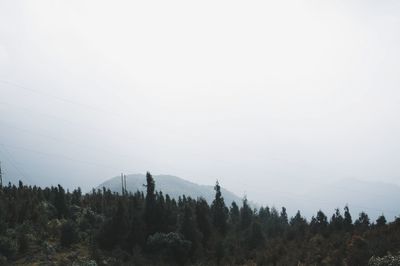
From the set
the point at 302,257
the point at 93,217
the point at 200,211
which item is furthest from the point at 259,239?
the point at 302,257

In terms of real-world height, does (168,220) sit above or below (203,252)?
above

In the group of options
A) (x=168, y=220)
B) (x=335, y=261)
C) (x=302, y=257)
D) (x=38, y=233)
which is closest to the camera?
(x=335, y=261)

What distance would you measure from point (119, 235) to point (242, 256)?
52.8 feet

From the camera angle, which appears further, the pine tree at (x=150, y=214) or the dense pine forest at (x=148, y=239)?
the pine tree at (x=150, y=214)

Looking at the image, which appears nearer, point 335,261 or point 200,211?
point 335,261

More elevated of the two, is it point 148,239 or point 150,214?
point 150,214

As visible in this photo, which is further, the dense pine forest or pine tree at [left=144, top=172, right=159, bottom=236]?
pine tree at [left=144, top=172, right=159, bottom=236]

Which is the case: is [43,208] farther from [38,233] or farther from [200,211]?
[200,211]

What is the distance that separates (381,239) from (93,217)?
138 feet

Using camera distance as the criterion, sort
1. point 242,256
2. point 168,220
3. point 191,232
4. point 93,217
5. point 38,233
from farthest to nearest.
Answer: point 93,217 → point 168,220 → point 191,232 → point 38,233 → point 242,256

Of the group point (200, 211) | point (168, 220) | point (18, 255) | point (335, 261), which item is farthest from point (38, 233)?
point (335, 261)

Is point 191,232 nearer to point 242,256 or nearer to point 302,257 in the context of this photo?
point 242,256

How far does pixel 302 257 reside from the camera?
31875mm

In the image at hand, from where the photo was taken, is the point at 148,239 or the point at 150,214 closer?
the point at 148,239
